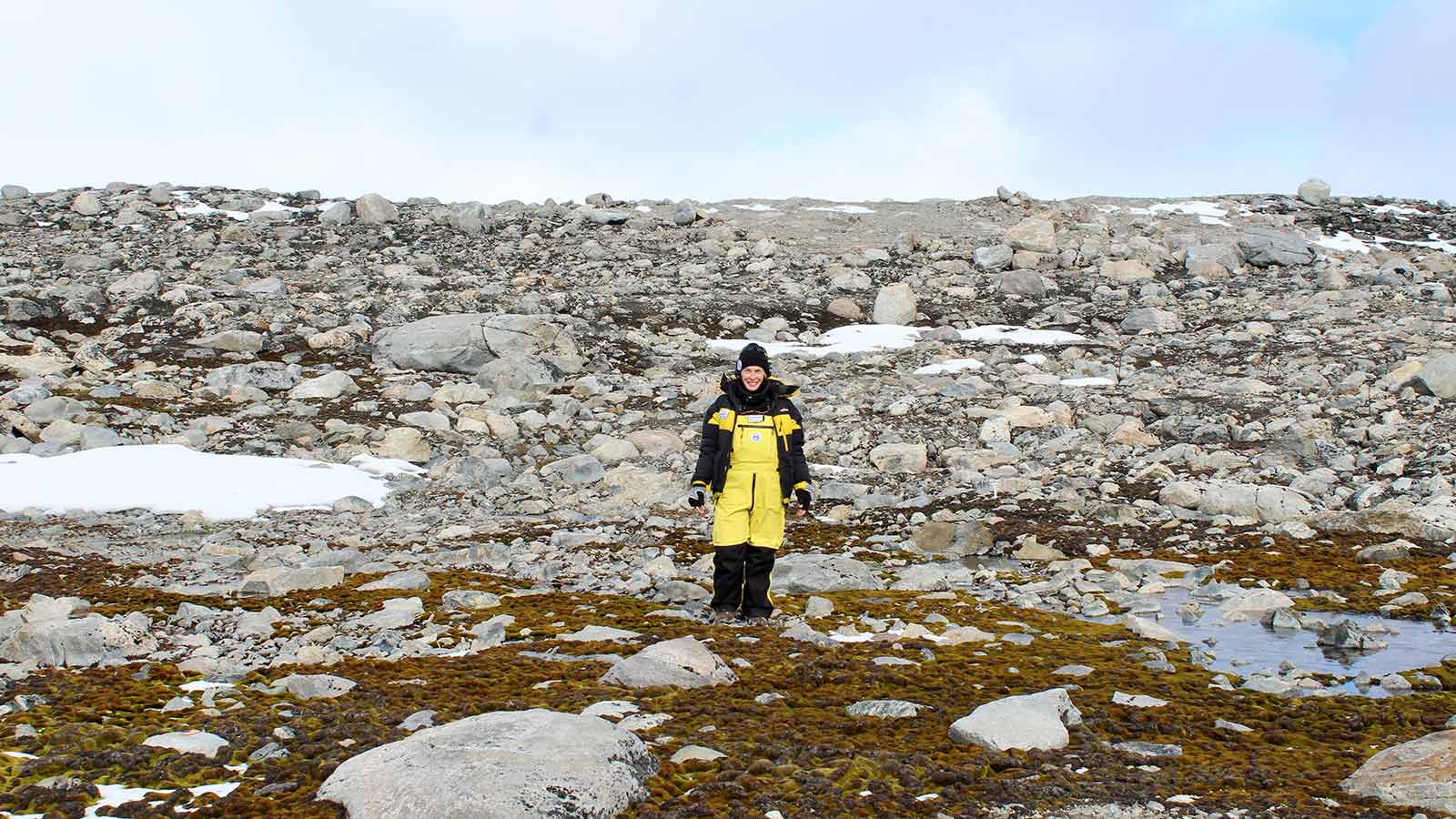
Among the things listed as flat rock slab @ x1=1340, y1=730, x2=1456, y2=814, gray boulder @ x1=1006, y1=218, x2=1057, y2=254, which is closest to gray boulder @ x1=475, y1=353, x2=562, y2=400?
gray boulder @ x1=1006, y1=218, x2=1057, y2=254

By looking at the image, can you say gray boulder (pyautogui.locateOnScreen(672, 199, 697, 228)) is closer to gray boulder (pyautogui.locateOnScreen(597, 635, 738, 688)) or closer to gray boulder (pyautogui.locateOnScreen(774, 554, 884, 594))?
gray boulder (pyautogui.locateOnScreen(774, 554, 884, 594))

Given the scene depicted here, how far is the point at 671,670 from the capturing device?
6605 millimetres

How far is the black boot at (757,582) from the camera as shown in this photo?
8625mm

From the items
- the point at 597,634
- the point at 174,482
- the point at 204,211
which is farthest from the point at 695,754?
the point at 204,211

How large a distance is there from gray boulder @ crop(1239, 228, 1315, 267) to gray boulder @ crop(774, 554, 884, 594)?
20967mm

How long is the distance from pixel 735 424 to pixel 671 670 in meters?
2.69

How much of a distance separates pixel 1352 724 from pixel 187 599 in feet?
27.3

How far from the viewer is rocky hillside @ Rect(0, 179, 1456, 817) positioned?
502 cm

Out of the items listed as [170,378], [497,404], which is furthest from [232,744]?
[170,378]

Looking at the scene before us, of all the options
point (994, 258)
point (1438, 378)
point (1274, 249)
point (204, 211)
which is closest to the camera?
point (1438, 378)

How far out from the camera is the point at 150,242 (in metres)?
26.8

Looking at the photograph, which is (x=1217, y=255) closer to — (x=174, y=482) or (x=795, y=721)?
(x=174, y=482)

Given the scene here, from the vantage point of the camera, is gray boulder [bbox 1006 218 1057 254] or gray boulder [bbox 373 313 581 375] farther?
gray boulder [bbox 1006 218 1057 254]

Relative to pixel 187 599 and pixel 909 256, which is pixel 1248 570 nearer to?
pixel 187 599
